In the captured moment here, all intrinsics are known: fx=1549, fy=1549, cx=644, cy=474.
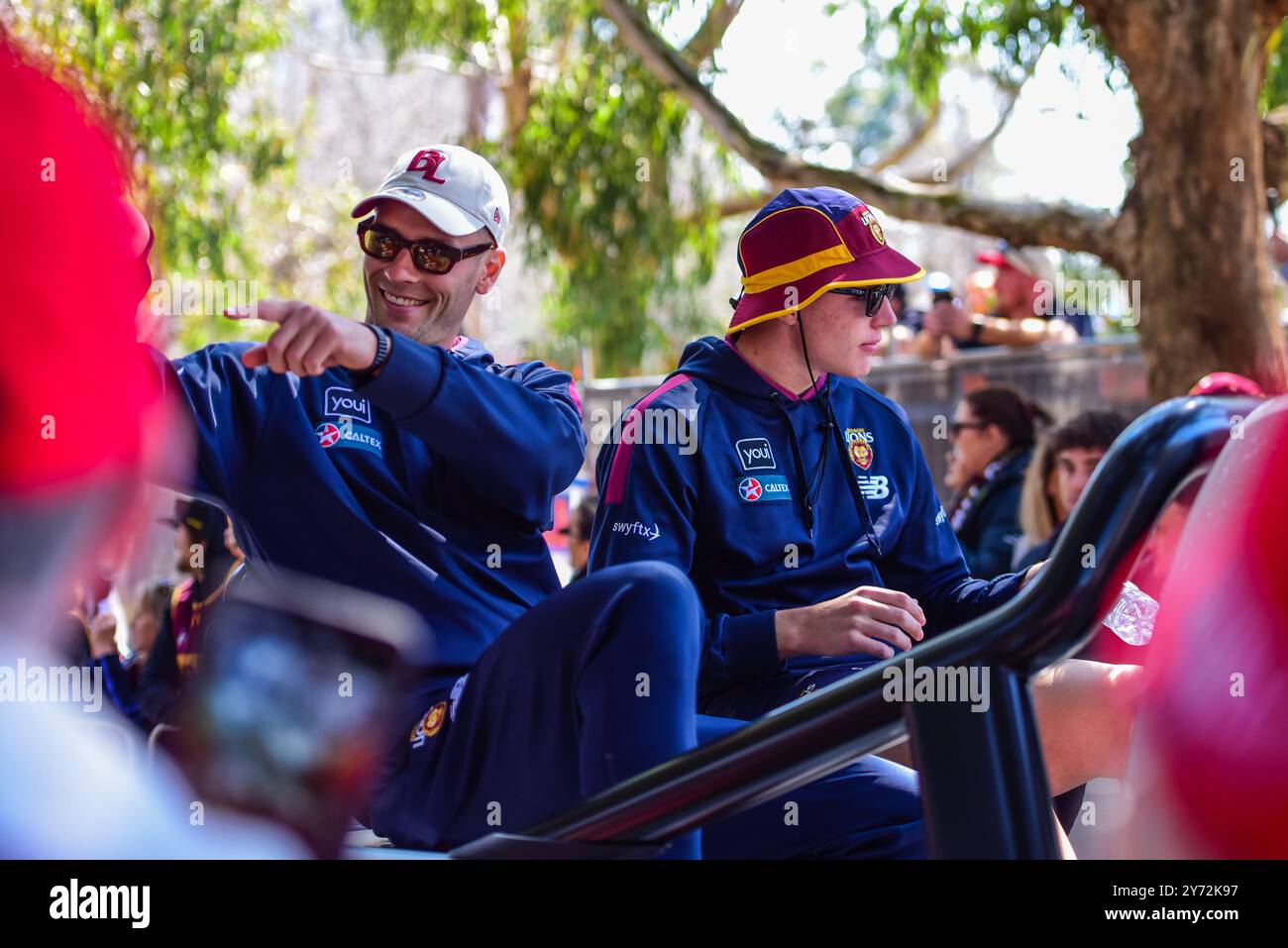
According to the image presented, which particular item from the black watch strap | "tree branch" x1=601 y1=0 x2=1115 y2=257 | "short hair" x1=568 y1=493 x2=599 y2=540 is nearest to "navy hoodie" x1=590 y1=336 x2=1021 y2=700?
the black watch strap

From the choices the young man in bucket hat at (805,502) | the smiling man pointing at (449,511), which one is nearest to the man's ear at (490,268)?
the smiling man pointing at (449,511)

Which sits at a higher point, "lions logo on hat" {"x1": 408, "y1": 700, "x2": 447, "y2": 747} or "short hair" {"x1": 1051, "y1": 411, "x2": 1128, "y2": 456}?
"short hair" {"x1": 1051, "y1": 411, "x2": 1128, "y2": 456}

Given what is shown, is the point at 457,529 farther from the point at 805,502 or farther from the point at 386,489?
the point at 805,502

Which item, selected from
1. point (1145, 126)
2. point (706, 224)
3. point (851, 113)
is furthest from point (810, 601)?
point (851, 113)

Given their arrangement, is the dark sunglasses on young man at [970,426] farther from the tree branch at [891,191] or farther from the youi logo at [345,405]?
the youi logo at [345,405]

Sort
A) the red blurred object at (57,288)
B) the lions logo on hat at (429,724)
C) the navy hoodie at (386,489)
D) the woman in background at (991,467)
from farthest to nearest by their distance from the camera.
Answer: the woman in background at (991,467)
the navy hoodie at (386,489)
the lions logo on hat at (429,724)
the red blurred object at (57,288)

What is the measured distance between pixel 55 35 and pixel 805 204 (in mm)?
7744

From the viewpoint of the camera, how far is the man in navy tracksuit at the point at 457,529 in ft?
6.43

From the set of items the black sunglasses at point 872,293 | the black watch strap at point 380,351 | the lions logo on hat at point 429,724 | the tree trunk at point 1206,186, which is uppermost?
the tree trunk at point 1206,186

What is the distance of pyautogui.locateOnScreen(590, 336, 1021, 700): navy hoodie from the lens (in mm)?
2856

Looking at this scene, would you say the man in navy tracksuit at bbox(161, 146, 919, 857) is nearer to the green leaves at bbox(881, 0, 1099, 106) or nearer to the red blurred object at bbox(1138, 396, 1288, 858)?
the red blurred object at bbox(1138, 396, 1288, 858)

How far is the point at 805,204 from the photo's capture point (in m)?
3.26

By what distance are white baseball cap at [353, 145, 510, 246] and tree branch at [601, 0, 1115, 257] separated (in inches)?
178

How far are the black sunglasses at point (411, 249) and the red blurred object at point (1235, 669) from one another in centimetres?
183
